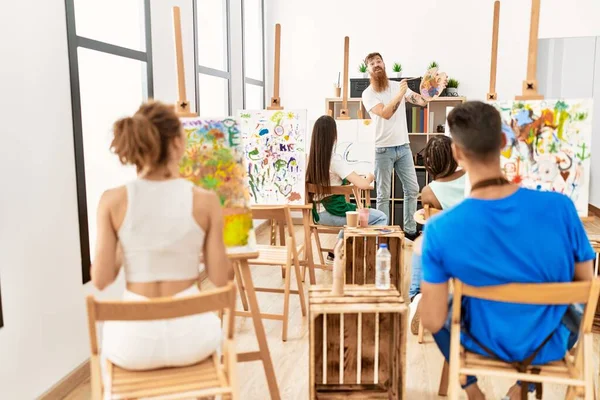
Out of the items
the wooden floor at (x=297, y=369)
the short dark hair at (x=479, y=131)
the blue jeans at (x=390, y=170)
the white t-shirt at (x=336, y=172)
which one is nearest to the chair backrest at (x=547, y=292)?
the short dark hair at (x=479, y=131)

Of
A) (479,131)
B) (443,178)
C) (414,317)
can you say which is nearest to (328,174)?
(443,178)

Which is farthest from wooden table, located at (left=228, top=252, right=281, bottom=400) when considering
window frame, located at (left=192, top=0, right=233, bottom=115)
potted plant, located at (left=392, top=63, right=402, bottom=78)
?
potted plant, located at (left=392, top=63, right=402, bottom=78)

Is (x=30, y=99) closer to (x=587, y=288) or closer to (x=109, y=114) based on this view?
(x=109, y=114)

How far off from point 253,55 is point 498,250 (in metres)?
4.88

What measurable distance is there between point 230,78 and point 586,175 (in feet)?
10.9

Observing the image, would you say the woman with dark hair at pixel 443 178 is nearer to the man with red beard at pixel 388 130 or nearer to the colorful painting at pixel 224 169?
the colorful painting at pixel 224 169

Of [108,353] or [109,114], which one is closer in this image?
[108,353]

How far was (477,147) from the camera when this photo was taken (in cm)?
171

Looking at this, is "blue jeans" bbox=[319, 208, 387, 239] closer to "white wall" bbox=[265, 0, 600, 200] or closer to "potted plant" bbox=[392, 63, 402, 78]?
"potted plant" bbox=[392, 63, 402, 78]

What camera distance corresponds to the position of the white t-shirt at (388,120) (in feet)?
15.5

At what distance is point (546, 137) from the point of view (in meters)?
2.57

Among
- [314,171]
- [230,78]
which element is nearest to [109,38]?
[314,171]

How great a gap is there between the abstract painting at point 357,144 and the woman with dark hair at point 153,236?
3051 mm

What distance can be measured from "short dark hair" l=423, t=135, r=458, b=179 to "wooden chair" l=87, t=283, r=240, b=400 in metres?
1.69
